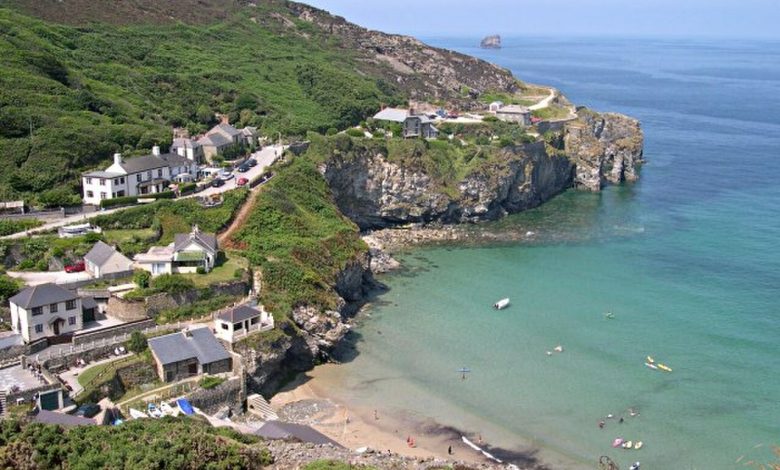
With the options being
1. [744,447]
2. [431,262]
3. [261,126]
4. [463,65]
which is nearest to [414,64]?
[463,65]

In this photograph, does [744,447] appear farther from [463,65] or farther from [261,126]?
[463,65]

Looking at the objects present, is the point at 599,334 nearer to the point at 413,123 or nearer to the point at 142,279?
the point at 142,279

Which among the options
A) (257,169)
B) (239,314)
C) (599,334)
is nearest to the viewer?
(239,314)

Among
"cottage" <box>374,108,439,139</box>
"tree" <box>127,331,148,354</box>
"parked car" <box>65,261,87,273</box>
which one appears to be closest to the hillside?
"cottage" <box>374,108,439,139</box>

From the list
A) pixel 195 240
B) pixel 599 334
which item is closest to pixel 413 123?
pixel 599 334

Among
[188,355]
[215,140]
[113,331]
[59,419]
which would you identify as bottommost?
[188,355]

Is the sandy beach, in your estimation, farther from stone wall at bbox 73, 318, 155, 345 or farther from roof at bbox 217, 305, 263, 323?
stone wall at bbox 73, 318, 155, 345
